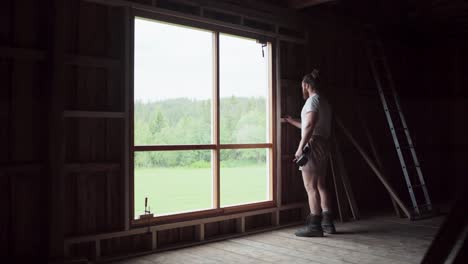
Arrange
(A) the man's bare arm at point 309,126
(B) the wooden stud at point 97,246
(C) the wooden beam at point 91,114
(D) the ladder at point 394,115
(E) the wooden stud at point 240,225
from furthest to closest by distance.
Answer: (D) the ladder at point 394,115 < (E) the wooden stud at point 240,225 < (A) the man's bare arm at point 309,126 < (B) the wooden stud at point 97,246 < (C) the wooden beam at point 91,114

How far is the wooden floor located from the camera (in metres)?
4.40

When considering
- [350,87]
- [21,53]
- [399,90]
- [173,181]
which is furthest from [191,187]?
[399,90]

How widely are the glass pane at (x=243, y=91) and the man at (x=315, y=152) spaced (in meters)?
0.71

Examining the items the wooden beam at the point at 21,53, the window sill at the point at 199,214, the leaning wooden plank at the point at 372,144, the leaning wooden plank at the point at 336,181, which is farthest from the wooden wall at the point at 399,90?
the wooden beam at the point at 21,53

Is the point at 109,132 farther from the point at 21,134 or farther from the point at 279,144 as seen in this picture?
the point at 279,144

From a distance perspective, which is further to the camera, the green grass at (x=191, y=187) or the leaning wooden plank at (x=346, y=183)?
the leaning wooden plank at (x=346, y=183)

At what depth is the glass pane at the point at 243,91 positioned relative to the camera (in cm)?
555

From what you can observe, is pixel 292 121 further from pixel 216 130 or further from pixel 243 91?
pixel 216 130

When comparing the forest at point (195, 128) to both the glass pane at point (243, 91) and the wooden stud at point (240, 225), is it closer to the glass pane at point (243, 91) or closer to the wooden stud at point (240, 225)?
the glass pane at point (243, 91)

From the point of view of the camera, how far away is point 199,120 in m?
5.26

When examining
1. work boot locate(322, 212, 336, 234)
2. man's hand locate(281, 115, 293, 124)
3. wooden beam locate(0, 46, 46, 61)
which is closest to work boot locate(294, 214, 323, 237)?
work boot locate(322, 212, 336, 234)

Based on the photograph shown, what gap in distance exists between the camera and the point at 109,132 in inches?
176

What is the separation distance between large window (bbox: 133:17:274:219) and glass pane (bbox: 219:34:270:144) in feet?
0.04

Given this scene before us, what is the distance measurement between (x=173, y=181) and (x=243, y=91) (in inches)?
62.7
